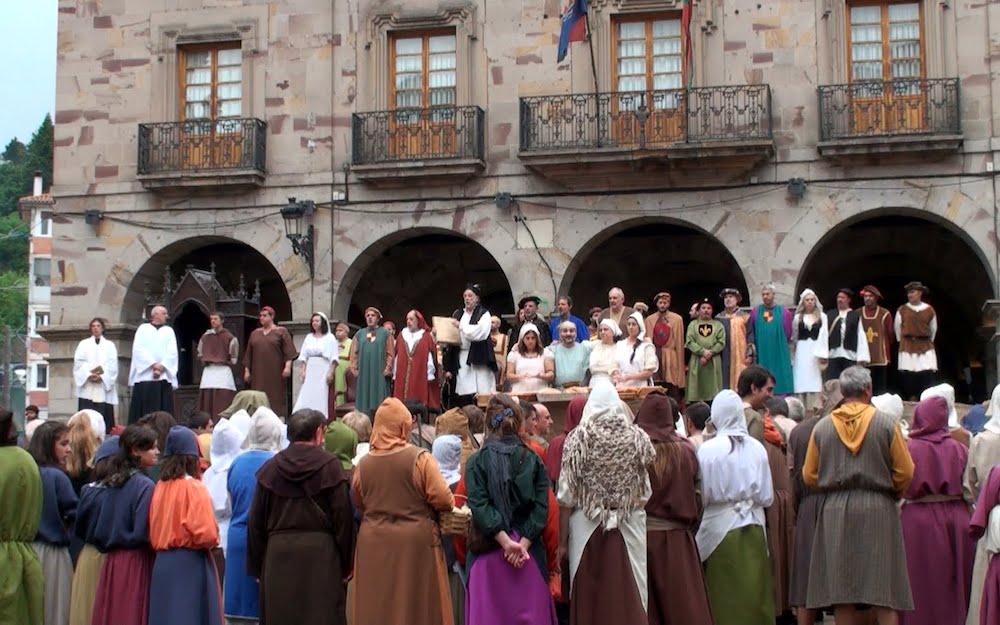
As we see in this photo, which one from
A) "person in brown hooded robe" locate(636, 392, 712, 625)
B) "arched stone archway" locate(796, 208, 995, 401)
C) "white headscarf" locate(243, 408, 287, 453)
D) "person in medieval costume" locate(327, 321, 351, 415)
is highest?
"arched stone archway" locate(796, 208, 995, 401)

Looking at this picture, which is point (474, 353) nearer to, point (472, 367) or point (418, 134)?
point (472, 367)

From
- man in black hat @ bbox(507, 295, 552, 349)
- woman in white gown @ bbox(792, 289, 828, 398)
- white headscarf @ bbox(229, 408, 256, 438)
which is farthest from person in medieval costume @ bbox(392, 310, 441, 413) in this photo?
white headscarf @ bbox(229, 408, 256, 438)

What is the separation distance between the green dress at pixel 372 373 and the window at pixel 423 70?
4.58 metres

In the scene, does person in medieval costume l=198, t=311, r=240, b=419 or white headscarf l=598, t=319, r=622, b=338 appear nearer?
white headscarf l=598, t=319, r=622, b=338

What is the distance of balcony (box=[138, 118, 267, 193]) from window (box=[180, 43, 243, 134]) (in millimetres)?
360

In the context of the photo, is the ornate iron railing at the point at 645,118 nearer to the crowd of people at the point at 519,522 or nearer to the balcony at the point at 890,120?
the balcony at the point at 890,120

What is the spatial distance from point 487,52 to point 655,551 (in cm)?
1355

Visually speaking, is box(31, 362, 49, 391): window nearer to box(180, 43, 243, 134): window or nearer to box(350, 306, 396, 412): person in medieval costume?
box(180, 43, 243, 134): window

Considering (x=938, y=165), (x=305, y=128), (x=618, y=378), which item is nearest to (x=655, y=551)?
(x=618, y=378)

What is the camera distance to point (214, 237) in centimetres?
2211

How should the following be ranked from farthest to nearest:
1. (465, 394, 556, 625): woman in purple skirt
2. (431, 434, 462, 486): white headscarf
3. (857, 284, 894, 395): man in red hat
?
(857, 284, 894, 395): man in red hat
(431, 434, 462, 486): white headscarf
(465, 394, 556, 625): woman in purple skirt

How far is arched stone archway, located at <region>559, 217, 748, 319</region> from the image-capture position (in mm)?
23500

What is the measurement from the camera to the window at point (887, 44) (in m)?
20.2

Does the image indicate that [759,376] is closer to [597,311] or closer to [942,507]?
[942,507]
